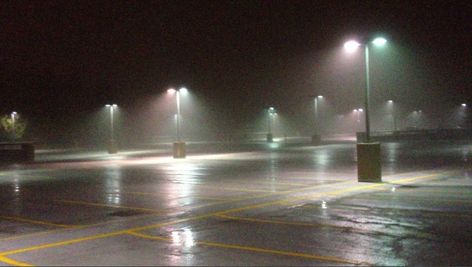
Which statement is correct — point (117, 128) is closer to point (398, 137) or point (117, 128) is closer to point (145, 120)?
point (145, 120)

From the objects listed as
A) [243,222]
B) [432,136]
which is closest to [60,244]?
[243,222]

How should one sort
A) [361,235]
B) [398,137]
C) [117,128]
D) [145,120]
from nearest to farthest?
[361,235] → [398,137] → [117,128] → [145,120]

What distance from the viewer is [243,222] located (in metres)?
12.9

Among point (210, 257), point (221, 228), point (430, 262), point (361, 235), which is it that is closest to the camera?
point (430, 262)

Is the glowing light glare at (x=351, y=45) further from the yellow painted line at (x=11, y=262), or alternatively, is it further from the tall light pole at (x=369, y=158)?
the yellow painted line at (x=11, y=262)

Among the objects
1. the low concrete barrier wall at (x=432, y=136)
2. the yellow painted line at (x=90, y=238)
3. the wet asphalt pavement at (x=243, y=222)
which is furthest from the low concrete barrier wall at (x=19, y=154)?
the low concrete barrier wall at (x=432, y=136)

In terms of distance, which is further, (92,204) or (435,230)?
(92,204)

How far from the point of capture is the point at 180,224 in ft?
42.3

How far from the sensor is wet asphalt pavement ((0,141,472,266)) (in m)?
9.47

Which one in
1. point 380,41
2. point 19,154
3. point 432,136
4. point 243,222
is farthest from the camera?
point 432,136

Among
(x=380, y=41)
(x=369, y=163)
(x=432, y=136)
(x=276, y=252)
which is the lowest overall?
(x=276, y=252)

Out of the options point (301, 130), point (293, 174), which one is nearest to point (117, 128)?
point (301, 130)

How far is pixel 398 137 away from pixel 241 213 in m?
66.9

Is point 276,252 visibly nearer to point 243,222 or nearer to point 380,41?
point 243,222
